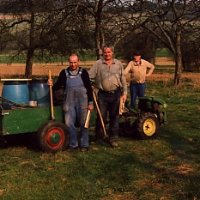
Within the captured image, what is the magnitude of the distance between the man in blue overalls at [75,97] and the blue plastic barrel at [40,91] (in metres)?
0.21

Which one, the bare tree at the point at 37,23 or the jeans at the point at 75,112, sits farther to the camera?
the bare tree at the point at 37,23

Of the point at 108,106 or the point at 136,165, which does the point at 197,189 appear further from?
the point at 108,106

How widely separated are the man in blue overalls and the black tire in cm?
132

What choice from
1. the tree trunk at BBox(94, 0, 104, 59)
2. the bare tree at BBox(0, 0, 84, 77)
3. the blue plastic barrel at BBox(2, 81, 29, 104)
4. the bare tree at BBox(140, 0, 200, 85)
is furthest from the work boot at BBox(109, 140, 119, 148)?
the bare tree at BBox(140, 0, 200, 85)

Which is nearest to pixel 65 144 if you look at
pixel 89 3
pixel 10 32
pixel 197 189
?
pixel 197 189

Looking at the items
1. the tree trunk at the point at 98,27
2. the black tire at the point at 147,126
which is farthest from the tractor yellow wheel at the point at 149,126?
the tree trunk at the point at 98,27

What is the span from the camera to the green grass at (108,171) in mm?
5816

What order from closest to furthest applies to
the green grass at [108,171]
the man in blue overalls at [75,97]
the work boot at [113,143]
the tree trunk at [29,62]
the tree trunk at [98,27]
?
the green grass at [108,171], the man in blue overalls at [75,97], the work boot at [113,143], the tree trunk at [98,27], the tree trunk at [29,62]

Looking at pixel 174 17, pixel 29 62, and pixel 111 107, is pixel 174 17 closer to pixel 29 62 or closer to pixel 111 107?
pixel 29 62

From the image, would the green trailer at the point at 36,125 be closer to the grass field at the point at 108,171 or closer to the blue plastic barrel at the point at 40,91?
the grass field at the point at 108,171

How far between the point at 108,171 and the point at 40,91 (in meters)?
2.30

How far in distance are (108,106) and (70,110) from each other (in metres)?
0.87

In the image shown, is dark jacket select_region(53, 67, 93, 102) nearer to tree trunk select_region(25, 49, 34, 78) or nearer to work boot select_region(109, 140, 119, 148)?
work boot select_region(109, 140, 119, 148)

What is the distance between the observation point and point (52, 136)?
798 centimetres
